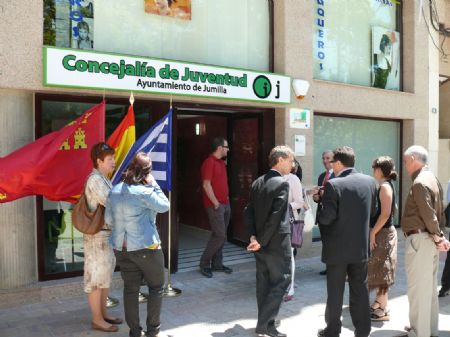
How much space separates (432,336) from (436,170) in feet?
21.2

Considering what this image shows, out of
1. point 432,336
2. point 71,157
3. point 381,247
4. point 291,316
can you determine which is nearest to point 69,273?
point 71,157

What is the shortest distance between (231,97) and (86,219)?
3.12 m

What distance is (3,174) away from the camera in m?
4.58

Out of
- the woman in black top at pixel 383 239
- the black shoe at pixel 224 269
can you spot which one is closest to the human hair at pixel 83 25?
the black shoe at pixel 224 269

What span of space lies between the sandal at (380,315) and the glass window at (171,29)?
4116 mm

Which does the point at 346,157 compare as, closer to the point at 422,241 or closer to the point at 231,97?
the point at 422,241

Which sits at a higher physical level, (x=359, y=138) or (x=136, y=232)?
(x=359, y=138)

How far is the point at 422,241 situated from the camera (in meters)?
4.61

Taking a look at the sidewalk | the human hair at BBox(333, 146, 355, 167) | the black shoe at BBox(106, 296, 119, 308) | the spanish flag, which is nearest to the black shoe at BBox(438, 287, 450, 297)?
the sidewalk

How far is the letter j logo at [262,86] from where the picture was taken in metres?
7.20

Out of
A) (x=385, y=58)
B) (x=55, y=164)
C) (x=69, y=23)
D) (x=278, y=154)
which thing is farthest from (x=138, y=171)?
(x=385, y=58)

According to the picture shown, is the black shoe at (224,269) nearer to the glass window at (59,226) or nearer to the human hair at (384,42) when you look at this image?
the glass window at (59,226)

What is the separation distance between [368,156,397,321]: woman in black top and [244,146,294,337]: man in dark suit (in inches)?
40.3

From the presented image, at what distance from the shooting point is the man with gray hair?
448 centimetres
